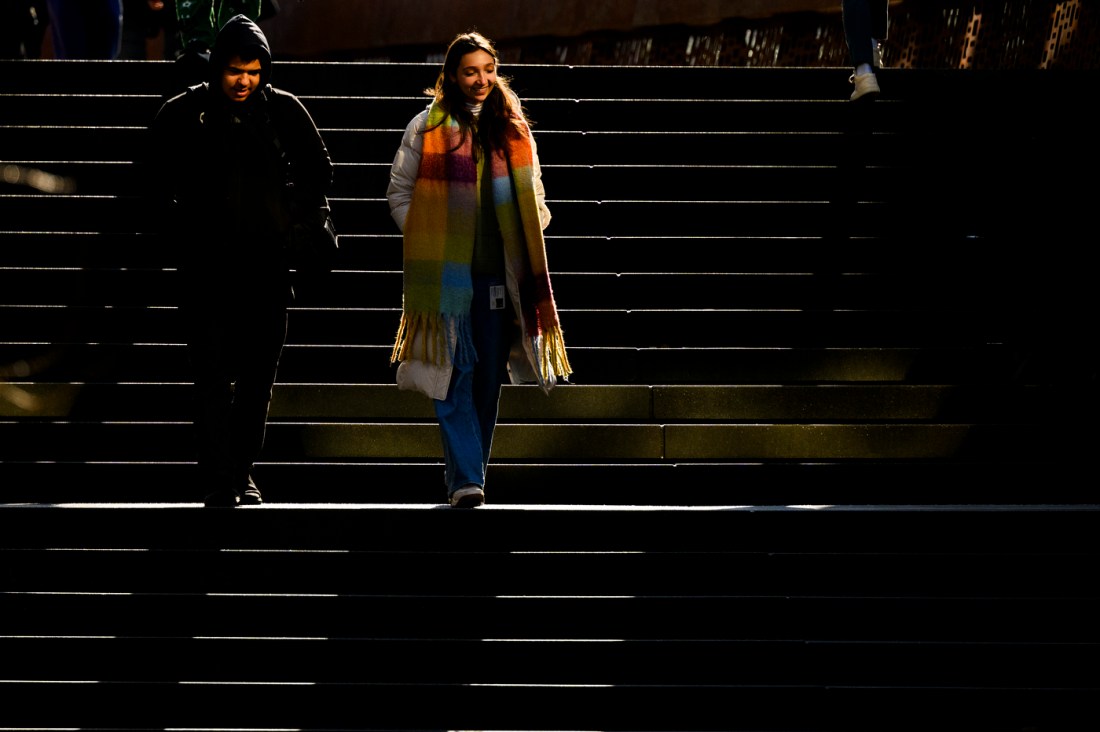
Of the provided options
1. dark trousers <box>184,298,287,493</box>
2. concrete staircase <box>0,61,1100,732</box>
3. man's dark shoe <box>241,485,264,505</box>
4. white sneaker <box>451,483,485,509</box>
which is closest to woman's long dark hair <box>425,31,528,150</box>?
dark trousers <box>184,298,287,493</box>

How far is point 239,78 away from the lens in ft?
17.6

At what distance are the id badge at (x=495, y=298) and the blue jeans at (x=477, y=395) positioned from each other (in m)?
0.01

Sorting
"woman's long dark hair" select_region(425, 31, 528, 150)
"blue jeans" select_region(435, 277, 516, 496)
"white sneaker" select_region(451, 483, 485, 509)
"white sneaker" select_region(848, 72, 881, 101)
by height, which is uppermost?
"white sneaker" select_region(848, 72, 881, 101)

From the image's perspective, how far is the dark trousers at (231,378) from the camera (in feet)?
17.5

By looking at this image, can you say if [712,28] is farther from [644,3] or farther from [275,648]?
[275,648]

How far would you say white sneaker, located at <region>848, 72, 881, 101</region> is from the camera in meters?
7.75

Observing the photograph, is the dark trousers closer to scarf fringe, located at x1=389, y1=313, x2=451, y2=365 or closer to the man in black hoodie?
the man in black hoodie

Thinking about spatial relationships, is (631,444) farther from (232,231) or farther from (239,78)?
(239,78)

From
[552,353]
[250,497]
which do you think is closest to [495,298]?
[552,353]

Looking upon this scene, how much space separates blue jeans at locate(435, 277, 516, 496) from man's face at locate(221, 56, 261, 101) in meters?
1.06

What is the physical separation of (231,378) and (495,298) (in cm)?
99

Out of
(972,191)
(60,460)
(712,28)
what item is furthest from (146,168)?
(712,28)

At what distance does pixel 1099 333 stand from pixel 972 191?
40.5 inches

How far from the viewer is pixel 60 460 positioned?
630 cm
